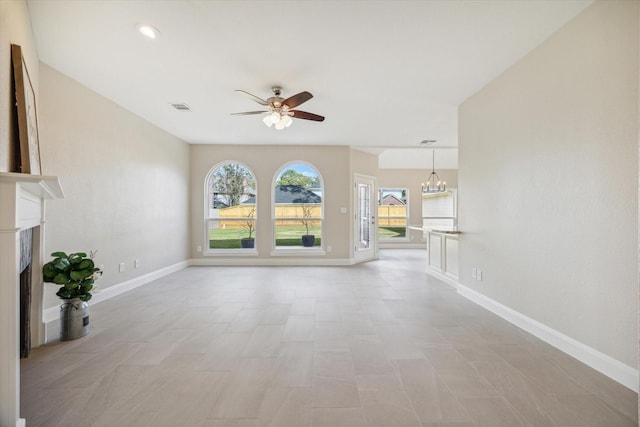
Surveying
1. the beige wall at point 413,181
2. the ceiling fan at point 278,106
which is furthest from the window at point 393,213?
the ceiling fan at point 278,106

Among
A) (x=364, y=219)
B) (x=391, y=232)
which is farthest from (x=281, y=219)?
(x=391, y=232)

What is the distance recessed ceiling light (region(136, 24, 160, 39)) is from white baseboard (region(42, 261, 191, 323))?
96.9 inches

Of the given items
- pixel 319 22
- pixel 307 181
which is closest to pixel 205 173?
pixel 307 181

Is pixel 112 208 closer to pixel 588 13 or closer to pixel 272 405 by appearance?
pixel 272 405

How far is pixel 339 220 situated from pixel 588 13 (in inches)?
193

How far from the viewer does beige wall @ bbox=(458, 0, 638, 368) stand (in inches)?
76.9

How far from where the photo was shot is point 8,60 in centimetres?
189

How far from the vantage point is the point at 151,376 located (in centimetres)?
204

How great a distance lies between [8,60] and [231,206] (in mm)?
4700

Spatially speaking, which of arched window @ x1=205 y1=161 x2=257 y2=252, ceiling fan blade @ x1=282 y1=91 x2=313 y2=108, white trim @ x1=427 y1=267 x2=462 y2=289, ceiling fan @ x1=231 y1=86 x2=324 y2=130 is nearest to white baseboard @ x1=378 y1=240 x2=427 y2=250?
white trim @ x1=427 y1=267 x2=462 y2=289

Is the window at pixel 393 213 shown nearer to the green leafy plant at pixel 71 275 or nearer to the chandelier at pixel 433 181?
the chandelier at pixel 433 181

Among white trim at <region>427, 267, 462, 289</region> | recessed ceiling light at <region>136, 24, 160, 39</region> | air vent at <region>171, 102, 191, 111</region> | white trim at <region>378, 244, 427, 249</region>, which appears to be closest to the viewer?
recessed ceiling light at <region>136, 24, 160, 39</region>

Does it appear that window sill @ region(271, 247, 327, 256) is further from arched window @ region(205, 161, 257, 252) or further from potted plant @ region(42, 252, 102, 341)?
potted plant @ region(42, 252, 102, 341)

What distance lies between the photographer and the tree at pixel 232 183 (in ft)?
21.4
